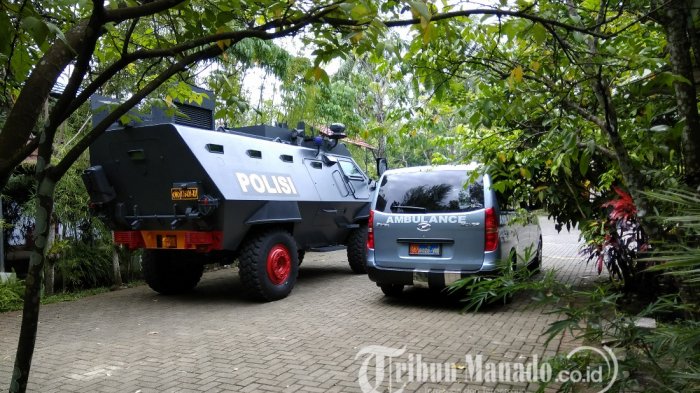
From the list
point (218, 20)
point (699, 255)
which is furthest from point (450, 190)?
point (699, 255)

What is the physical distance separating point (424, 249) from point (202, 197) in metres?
2.89

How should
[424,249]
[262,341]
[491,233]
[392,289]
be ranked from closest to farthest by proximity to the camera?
[262,341], [491,233], [424,249], [392,289]

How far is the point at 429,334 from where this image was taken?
5215 millimetres

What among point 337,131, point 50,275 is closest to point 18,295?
point 50,275

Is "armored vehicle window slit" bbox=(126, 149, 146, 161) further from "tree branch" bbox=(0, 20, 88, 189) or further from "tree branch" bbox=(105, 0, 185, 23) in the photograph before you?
"tree branch" bbox=(105, 0, 185, 23)

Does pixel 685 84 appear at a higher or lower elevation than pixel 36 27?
lower

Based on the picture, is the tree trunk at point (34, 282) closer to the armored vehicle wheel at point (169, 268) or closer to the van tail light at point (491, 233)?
the van tail light at point (491, 233)

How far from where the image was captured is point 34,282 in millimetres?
2223

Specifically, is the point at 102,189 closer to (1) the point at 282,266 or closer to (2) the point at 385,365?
(1) the point at 282,266

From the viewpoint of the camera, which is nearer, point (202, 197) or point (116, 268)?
point (202, 197)

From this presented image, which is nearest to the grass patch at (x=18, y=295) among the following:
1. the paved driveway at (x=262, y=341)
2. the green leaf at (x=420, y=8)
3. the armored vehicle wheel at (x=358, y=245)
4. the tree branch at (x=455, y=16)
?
the paved driveway at (x=262, y=341)

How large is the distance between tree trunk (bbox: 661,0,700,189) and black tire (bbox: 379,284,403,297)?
4808 mm

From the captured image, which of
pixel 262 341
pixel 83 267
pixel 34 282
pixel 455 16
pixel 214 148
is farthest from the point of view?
pixel 83 267

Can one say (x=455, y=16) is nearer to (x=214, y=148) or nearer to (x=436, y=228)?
(x=436, y=228)
